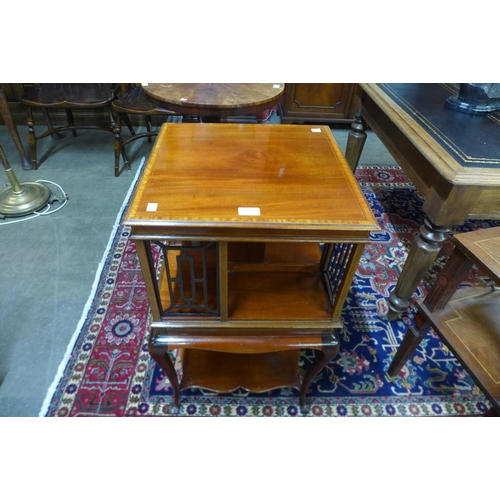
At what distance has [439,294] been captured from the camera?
1060mm

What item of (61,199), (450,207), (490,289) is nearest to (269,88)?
(450,207)

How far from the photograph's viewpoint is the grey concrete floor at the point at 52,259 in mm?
1323

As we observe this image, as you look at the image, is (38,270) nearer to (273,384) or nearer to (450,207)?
(273,384)

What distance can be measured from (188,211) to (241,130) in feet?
1.57

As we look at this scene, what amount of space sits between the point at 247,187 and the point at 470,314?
88cm

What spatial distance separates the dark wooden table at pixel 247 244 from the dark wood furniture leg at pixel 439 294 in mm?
328

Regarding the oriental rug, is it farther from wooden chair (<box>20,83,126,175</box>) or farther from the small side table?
wooden chair (<box>20,83,126,175</box>)

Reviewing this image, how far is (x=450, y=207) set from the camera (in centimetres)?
106

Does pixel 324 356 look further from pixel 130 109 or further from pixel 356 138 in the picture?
pixel 130 109

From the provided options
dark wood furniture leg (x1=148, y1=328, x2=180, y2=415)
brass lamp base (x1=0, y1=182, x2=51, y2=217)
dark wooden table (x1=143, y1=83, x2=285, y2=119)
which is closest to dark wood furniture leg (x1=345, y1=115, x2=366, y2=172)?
dark wooden table (x1=143, y1=83, x2=285, y2=119)

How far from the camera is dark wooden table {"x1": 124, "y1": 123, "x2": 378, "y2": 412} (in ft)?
2.49

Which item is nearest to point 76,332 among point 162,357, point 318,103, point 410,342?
point 162,357

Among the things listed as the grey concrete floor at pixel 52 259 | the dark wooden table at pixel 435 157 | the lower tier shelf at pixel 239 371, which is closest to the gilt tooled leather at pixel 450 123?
the dark wooden table at pixel 435 157

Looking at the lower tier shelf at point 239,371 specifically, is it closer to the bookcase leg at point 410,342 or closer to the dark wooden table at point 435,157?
the bookcase leg at point 410,342
